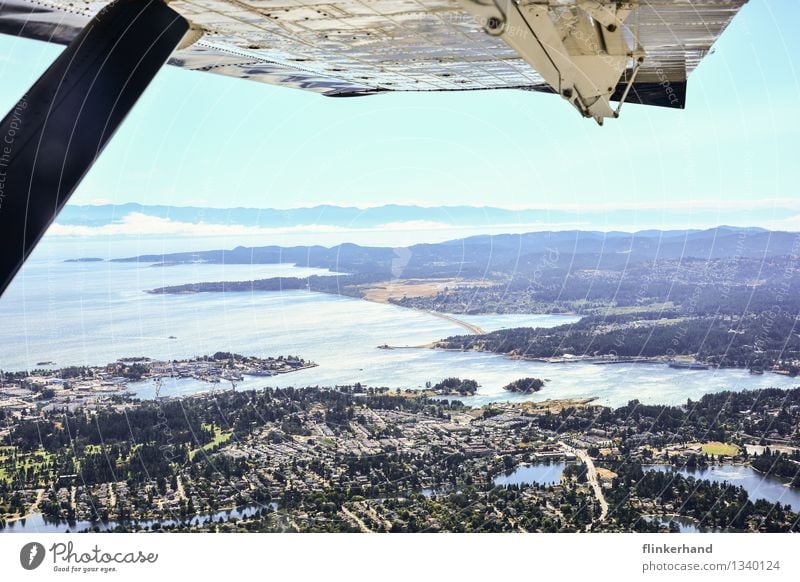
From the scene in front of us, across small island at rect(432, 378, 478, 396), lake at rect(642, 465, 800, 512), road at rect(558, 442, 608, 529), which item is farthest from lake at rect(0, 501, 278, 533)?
lake at rect(642, 465, 800, 512)

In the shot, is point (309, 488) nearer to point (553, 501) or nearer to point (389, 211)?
point (553, 501)

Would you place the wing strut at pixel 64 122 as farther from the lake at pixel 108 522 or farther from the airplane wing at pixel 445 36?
the lake at pixel 108 522

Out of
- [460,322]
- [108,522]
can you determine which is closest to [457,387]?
[460,322]

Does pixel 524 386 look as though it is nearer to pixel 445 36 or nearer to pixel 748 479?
pixel 748 479

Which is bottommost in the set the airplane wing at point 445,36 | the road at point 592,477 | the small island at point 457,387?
the small island at point 457,387

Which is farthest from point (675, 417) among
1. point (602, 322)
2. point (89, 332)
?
point (89, 332)

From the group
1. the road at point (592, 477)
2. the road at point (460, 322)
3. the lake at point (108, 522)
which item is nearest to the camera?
the lake at point (108, 522)

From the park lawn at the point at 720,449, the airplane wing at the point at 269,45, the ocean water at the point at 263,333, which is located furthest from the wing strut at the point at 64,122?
the ocean water at the point at 263,333
